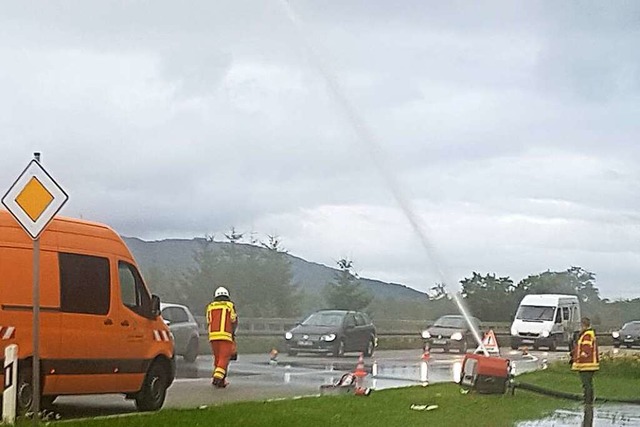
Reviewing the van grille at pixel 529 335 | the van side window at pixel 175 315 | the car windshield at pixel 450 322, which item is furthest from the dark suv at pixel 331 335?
the van grille at pixel 529 335

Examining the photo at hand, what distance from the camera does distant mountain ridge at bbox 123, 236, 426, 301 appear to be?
3894 cm

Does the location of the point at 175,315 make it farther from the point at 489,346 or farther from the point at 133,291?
the point at 133,291

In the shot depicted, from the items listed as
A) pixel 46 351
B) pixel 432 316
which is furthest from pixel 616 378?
pixel 432 316

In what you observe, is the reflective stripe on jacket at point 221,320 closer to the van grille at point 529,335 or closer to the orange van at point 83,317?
the orange van at point 83,317

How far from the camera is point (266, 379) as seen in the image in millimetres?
23125

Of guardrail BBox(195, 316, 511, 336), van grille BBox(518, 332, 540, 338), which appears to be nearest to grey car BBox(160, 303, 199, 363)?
guardrail BBox(195, 316, 511, 336)

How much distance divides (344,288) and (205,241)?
795 cm

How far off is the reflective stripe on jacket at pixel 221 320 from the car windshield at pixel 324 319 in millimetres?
14740

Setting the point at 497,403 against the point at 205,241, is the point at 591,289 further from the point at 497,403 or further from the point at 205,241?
the point at 497,403

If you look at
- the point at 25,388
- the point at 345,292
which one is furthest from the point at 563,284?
the point at 25,388

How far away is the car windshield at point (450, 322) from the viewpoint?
41.8 m

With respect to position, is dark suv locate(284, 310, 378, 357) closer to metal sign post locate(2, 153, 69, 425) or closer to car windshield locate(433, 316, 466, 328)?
car windshield locate(433, 316, 466, 328)

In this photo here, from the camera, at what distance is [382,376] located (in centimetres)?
2562

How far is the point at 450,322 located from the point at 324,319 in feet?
30.3
